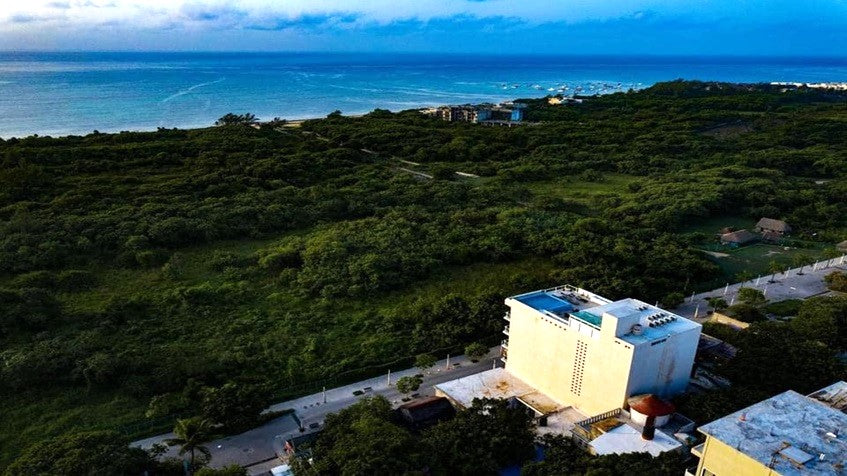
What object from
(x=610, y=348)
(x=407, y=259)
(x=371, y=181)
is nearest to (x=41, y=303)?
(x=407, y=259)

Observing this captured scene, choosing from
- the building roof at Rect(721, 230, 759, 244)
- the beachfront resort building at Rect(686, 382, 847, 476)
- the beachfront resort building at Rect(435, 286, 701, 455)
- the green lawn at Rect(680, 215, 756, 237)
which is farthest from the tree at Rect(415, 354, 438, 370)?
the green lawn at Rect(680, 215, 756, 237)

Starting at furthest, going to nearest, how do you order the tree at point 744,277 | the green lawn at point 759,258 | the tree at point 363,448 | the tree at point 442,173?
the tree at point 442,173
the green lawn at point 759,258
the tree at point 744,277
the tree at point 363,448

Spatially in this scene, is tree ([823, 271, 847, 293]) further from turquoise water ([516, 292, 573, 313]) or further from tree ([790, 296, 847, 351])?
turquoise water ([516, 292, 573, 313])

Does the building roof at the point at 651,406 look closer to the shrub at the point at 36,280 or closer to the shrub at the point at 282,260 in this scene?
the shrub at the point at 282,260

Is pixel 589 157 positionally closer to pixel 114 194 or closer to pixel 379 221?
pixel 379 221

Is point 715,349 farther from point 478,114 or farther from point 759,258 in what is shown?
point 478,114

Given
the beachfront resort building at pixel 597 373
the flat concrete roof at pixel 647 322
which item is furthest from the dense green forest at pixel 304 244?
the flat concrete roof at pixel 647 322
